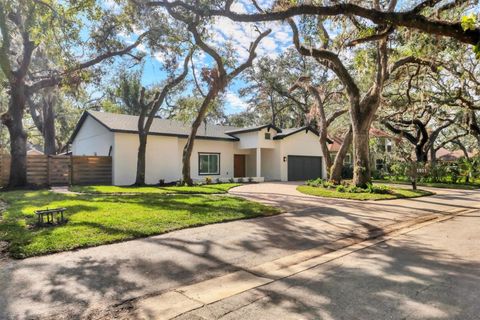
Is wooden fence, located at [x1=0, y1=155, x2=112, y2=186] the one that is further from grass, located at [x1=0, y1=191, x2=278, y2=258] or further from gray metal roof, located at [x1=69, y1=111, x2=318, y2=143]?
grass, located at [x1=0, y1=191, x2=278, y2=258]

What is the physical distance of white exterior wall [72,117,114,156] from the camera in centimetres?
2025

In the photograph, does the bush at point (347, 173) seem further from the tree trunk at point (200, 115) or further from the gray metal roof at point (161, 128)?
the tree trunk at point (200, 115)

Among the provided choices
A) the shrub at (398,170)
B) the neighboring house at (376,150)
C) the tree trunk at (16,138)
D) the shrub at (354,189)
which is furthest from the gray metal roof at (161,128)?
the shrub at (354,189)

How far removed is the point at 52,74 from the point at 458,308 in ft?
59.8

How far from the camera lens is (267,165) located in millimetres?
A: 25969

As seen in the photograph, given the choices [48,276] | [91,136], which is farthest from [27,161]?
[48,276]

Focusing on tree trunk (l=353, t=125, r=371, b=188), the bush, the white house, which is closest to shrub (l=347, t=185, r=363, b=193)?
tree trunk (l=353, t=125, r=371, b=188)

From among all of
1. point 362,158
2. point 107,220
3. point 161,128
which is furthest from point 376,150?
point 107,220

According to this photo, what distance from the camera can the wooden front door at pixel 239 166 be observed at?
2592cm

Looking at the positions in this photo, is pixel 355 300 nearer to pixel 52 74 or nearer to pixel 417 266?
pixel 417 266

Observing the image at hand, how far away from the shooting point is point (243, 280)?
4.61 m

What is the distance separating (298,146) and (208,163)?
7.38 meters

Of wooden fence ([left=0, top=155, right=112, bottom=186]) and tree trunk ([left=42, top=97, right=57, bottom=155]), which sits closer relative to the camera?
wooden fence ([left=0, top=155, right=112, bottom=186])

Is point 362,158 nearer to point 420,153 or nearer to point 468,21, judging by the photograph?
point 468,21
